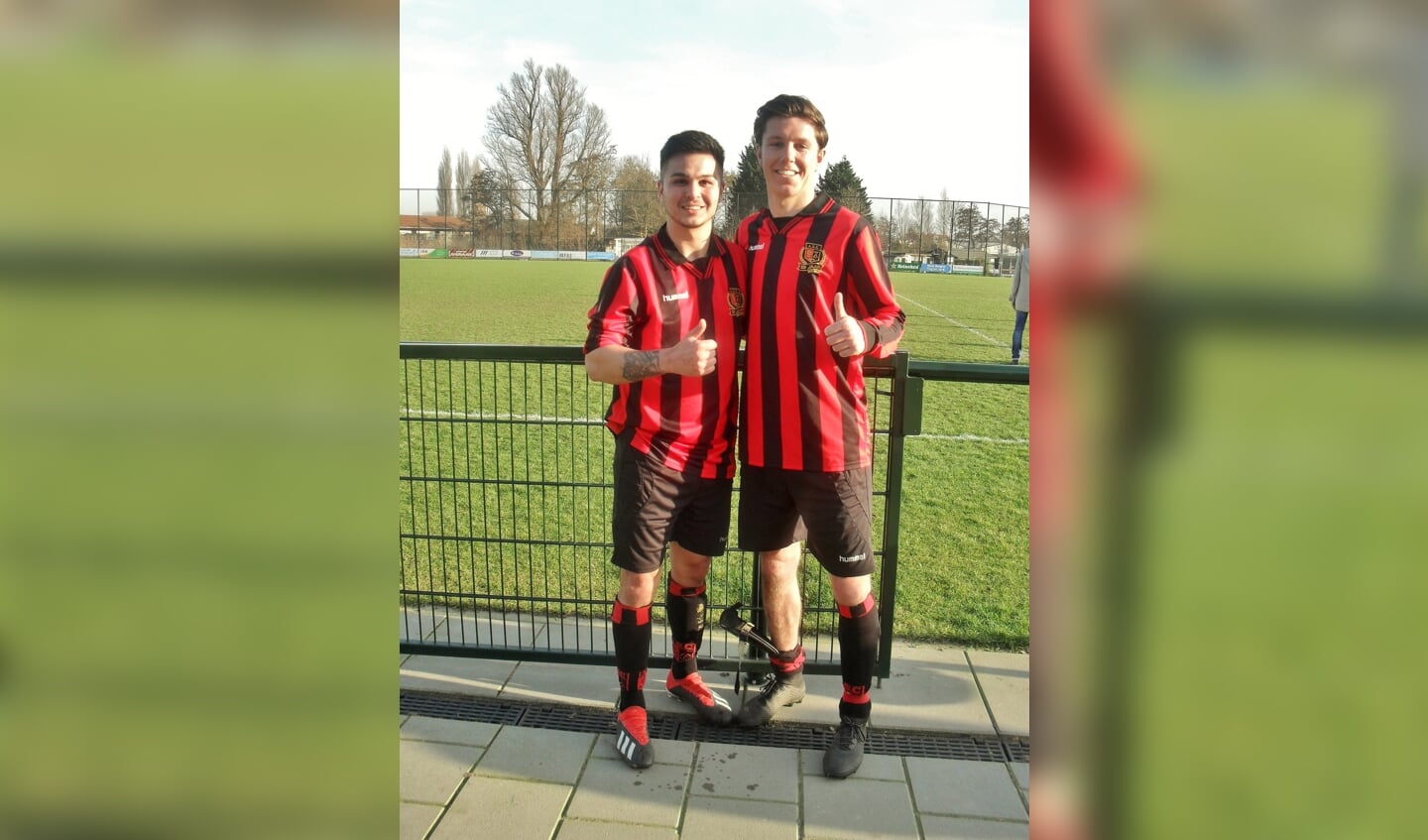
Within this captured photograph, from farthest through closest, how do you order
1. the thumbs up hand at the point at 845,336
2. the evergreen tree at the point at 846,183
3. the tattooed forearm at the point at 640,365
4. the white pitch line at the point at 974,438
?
the evergreen tree at the point at 846,183, the white pitch line at the point at 974,438, the tattooed forearm at the point at 640,365, the thumbs up hand at the point at 845,336

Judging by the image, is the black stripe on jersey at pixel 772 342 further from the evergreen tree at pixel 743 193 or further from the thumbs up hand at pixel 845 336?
the evergreen tree at pixel 743 193

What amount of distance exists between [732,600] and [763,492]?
156cm

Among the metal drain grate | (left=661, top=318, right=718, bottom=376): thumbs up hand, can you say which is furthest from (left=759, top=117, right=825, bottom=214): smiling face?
the metal drain grate

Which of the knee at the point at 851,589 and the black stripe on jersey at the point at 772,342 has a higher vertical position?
the black stripe on jersey at the point at 772,342

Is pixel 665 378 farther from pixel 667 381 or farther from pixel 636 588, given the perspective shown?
pixel 636 588

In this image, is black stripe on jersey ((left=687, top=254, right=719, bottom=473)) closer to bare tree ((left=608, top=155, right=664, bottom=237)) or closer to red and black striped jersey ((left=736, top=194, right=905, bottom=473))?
red and black striped jersey ((left=736, top=194, right=905, bottom=473))

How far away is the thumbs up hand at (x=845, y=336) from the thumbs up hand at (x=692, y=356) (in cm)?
34

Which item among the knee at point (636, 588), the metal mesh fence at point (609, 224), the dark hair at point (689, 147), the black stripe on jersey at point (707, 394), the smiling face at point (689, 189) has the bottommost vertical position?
the knee at point (636, 588)

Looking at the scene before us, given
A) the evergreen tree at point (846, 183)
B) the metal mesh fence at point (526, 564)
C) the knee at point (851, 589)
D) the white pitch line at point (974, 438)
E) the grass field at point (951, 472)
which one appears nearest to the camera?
the knee at point (851, 589)

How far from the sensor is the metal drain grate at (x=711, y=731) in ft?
9.97

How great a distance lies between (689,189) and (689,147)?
14 centimetres

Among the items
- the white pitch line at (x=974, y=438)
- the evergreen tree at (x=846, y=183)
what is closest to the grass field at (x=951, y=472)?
the white pitch line at (x=974, y=438)
